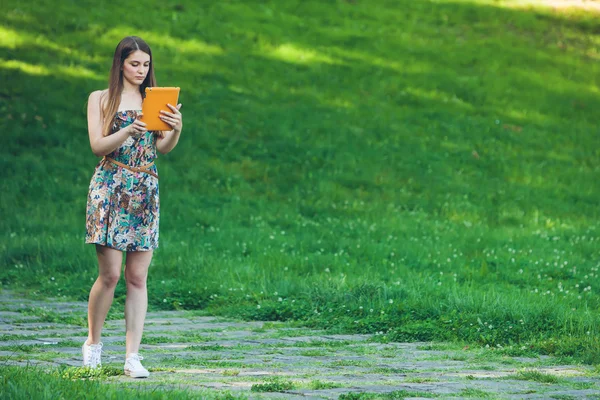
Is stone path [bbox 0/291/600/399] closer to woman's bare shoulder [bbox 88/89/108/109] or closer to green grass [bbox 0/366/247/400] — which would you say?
green grass [bbox 0/366/247/400]

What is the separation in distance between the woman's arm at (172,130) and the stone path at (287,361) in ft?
4.79

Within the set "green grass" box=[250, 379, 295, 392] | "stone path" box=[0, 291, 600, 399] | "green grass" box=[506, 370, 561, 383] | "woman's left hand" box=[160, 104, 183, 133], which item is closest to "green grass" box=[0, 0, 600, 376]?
"stone path" box=[0, 291, 600, 399]

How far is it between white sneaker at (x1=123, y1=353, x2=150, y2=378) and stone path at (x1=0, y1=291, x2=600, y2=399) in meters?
0.08

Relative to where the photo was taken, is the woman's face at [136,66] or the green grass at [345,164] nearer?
the woman's face at [136,66]

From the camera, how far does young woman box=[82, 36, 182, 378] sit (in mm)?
5723

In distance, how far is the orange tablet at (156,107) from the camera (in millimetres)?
5608

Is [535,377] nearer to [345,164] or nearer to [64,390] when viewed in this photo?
[64,390]

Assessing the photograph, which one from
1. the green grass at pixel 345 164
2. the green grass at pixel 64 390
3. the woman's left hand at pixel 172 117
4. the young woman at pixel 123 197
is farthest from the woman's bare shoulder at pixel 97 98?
the green grass at pixel 345 164

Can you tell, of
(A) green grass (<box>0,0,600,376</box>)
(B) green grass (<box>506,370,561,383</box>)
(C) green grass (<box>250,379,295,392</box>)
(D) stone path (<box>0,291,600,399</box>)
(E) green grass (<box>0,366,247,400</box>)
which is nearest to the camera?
(E) green grass (<box>0,366,247,400</box>)

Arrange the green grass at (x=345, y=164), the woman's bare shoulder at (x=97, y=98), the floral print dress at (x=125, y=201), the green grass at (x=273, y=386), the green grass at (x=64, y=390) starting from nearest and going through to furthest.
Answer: the green grass at (x=64, y=390)
the green grass at (x=273, y=386)
the floral print dress at (x=125, y=201)
the woman's bare shoulder at (x=97, y=98)
the green grass at (x=345, y=164)

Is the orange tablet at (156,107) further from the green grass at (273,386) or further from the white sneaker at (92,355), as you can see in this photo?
the green grass at (273,386)

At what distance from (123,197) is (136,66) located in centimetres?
85

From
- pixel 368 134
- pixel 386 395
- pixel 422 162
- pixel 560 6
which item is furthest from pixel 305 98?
pixel 386 395

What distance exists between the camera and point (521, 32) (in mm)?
23000
